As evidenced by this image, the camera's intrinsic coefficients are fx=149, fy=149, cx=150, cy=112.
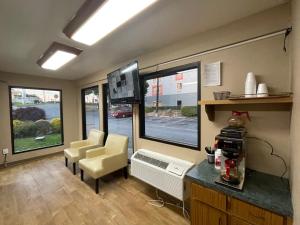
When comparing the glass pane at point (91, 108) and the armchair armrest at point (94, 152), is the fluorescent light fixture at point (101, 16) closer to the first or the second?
the armchair armrest at point (94, 152)

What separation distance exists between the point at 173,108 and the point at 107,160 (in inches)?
56.9

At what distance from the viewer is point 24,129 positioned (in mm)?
3963

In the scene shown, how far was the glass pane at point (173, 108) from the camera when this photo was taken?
2.17 metres

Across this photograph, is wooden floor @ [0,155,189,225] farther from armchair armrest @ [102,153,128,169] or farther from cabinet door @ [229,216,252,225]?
cabinet door @ [229,216,252,225]

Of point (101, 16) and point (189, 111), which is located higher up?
point (101, 16)

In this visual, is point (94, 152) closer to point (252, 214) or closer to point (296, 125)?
point (252, 214)

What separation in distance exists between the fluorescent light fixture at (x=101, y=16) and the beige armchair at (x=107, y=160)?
191 cm

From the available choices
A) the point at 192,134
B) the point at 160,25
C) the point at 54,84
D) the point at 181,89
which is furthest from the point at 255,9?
the point at 54,84

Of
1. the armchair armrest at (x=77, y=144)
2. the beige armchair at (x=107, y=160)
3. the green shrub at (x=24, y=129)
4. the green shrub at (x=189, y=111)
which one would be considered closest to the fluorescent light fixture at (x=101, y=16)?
the green shrub at (x=189, y=111)

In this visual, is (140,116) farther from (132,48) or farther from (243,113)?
(243,113)

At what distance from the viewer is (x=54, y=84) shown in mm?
4359

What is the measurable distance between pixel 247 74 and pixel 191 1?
89cm

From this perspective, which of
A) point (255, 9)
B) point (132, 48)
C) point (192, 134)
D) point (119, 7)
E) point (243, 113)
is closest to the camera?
point (119, 7)

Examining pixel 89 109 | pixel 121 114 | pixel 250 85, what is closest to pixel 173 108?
pixel 250 85
